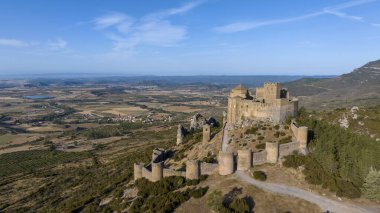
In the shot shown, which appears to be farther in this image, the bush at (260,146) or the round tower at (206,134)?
the round tower at (206,134)

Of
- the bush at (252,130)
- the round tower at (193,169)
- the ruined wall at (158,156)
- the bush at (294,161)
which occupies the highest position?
the bush at (252,130)

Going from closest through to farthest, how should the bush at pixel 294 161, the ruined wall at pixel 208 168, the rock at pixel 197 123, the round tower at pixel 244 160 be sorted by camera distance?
the bush at pixel 294 161 < the round tower at pixel 244 160 < the ruined wall at pixel 208 168 < the rock at pixel 197 123

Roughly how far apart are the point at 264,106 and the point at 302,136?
906cm

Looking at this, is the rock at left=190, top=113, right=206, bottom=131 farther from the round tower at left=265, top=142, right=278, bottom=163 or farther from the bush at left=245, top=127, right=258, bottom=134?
the round tower at left=265, top=142, right=278, bottom=163

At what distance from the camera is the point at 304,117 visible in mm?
58094

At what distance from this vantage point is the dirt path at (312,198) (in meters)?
36.4

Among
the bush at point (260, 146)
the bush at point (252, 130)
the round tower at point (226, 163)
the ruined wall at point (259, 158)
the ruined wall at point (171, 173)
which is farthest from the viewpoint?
the bush at point (252, 130)

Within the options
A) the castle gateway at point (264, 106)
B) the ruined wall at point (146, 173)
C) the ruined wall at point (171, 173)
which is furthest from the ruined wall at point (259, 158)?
the ruined wall at point (146, 173)

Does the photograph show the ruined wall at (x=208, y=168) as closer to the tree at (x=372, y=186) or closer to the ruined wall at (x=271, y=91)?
the tree at (x=372, y=186)

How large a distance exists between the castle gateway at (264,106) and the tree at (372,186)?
1760 cm

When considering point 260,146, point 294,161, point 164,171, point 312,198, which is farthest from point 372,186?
point 164,171

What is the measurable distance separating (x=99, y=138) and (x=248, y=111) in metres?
99.3

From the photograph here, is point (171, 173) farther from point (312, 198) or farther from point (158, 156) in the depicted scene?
point (312, 198)

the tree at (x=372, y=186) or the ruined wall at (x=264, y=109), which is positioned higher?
the ruined wall at (x=264, y=109)
